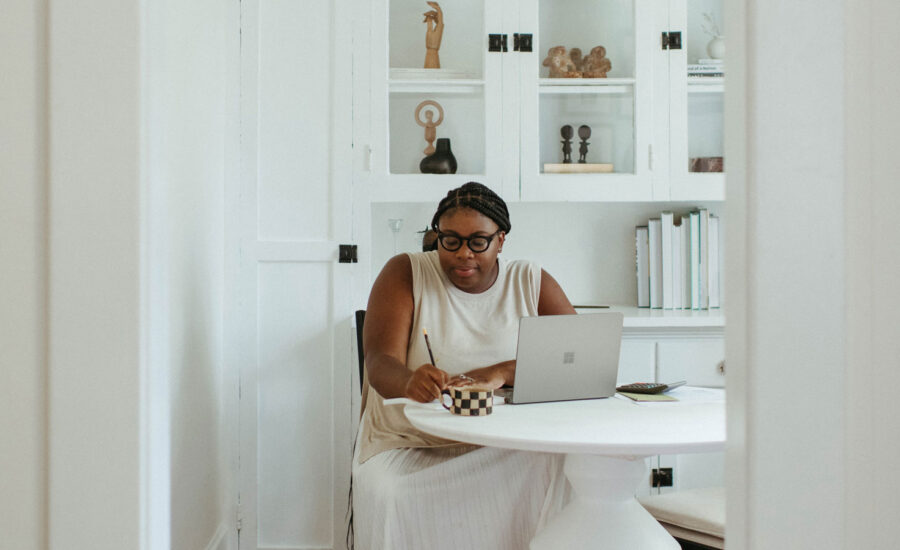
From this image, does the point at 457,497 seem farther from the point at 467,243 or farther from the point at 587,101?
the point at 587,101

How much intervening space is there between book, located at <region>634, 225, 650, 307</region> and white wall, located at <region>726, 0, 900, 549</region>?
92.1 inches

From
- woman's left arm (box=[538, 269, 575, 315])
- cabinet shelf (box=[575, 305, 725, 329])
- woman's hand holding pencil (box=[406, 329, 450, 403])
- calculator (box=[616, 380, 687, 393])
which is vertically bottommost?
calculator (box=[616, 380, 687, 393])

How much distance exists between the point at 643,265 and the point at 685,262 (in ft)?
0.54

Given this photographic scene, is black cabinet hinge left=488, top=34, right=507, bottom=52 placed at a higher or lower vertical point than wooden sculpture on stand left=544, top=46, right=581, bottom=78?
higher

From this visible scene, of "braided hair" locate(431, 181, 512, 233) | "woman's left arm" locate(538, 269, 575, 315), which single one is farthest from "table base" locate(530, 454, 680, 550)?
"braided hair" locate(431, 181, 512, 233)

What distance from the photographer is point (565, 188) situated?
274cm

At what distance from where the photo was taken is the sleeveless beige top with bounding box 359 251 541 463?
80.3 inches

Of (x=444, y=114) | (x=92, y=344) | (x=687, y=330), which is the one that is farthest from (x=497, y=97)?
(x=92, y=344)

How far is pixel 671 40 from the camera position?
2.75m

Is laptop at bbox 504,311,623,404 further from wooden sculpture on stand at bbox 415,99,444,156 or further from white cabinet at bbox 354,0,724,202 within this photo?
wooden sculpture on stand at bbox 415,99,444,156

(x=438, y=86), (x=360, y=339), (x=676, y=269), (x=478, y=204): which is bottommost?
(x=360, y=339)

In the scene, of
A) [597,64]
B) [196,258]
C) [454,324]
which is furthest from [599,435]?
[597,64]

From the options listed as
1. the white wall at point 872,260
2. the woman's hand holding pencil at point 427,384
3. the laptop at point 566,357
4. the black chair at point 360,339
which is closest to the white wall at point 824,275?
the white wall at point 872,260

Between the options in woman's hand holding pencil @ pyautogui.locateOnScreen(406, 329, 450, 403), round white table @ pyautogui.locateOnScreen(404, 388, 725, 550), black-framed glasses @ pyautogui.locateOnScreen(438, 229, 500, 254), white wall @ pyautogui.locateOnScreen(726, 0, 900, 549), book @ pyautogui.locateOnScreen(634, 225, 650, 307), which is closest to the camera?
white wall @ pyautogui.locateOnScreen(726, 0, 900, 549)
